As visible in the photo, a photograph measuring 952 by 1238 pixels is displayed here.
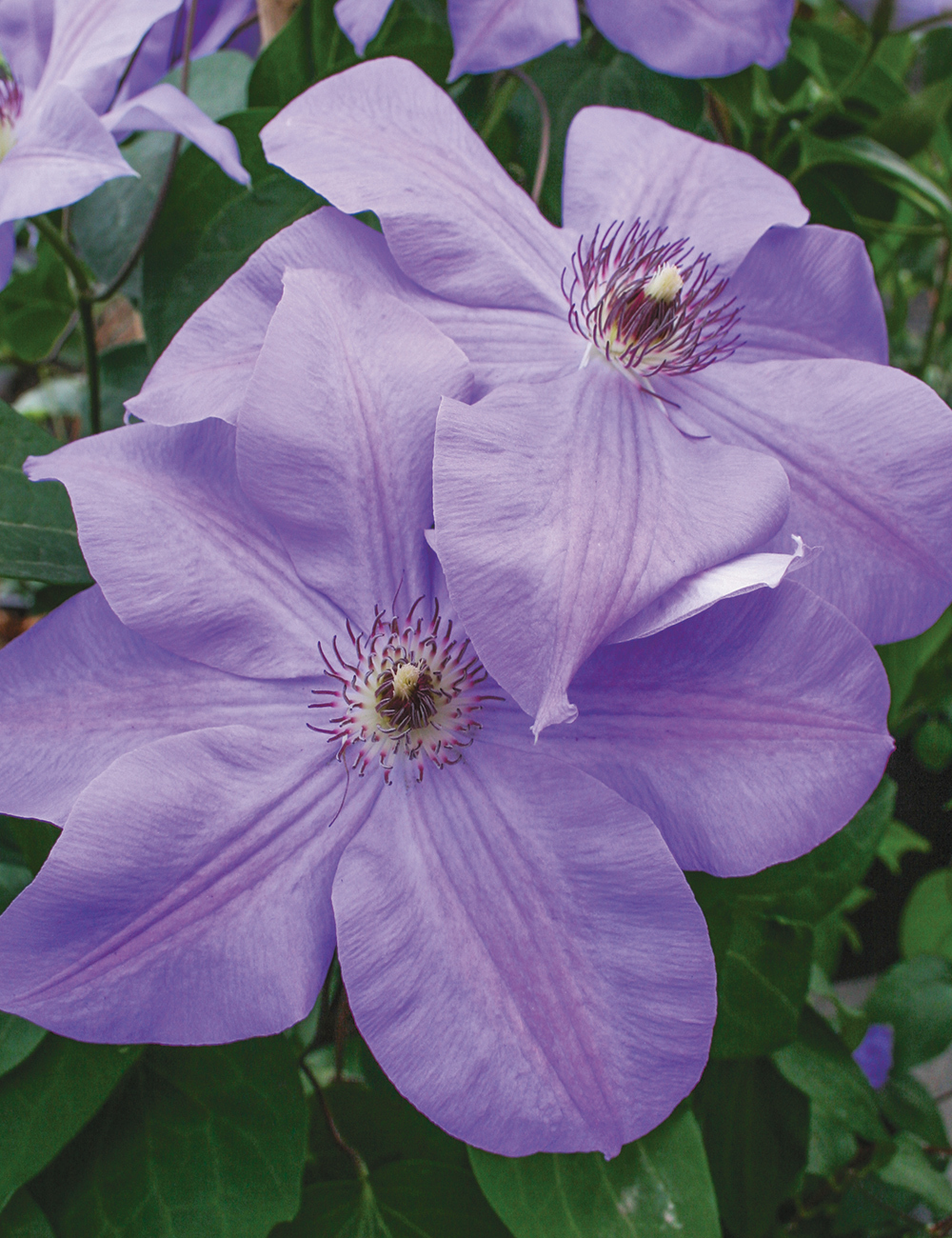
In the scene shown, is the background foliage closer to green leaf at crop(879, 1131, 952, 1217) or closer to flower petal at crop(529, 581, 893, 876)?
green leaf at crop(879, 1131, 952, 1217)

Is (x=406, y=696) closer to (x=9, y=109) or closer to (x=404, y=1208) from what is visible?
(x=404, y=1208)

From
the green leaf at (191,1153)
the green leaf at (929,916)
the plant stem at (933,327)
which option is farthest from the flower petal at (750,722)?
the green leaf at (929,916)

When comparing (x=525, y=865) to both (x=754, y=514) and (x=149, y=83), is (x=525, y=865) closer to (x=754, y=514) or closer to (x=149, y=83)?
(x=754, y=514)

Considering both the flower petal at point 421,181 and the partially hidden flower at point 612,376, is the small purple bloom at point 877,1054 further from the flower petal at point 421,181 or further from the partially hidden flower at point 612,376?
the flower petal at point 421,181

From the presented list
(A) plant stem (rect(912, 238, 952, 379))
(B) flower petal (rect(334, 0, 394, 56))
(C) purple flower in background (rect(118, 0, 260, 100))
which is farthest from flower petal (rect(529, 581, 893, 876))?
(A) plant stem (rect(912, 238, 952, 379))

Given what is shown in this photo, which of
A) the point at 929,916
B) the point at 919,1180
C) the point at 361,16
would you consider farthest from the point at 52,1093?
the point at 929,916

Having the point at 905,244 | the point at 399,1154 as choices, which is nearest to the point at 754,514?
the point at 399,1154
